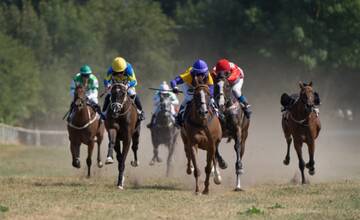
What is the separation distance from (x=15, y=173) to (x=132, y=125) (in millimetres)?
8213

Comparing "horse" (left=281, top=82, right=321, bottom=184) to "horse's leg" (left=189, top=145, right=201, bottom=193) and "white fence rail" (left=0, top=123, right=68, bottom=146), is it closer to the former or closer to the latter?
"horse's leg" (left=189, top=145, right=201, bottom=193)

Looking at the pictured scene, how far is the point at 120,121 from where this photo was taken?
75.9 feet

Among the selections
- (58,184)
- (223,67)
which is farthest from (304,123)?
(58,184)

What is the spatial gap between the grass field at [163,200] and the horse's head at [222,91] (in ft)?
6.45

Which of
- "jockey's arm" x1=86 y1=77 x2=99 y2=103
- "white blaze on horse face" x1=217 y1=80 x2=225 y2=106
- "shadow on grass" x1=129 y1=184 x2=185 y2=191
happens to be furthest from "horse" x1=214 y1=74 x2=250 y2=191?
"jockey's arm" x1=86 y1=77 x2=99 y2=103

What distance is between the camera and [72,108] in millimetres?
24719

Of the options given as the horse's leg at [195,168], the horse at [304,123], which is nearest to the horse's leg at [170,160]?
the horse at [304,123]

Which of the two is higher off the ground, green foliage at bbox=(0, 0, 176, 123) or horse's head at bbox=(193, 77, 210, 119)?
green foliage at bbox=(0, 0, 176, 123)

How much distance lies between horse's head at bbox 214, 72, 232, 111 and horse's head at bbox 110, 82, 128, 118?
7.03 feet

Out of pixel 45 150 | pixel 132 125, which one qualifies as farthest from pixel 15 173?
pixel 45 150

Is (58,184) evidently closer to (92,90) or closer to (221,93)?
(92,90)

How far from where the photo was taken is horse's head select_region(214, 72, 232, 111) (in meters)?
21.8

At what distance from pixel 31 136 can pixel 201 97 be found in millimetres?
42731

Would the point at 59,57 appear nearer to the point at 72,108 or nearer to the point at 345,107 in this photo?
the point at 345,107
